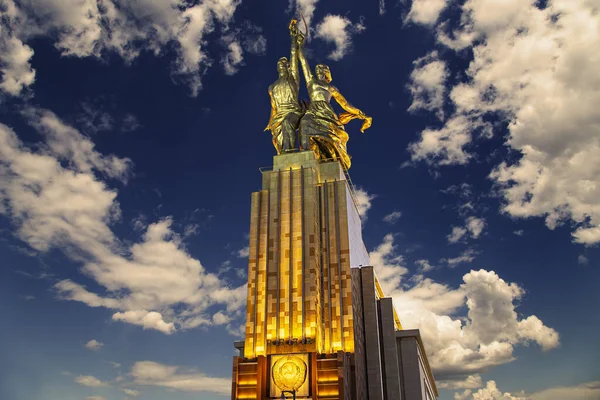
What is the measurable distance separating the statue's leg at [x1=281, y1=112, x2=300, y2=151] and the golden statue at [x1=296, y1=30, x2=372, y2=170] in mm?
722

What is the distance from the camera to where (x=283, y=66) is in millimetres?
59750

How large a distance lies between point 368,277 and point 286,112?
18.8 metres

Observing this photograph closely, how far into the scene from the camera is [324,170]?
179ft

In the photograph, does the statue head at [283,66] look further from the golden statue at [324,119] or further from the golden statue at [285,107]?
the golden statue at [324,119]

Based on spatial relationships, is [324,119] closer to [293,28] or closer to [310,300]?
[293,28]

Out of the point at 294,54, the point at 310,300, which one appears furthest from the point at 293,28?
the point at 310,300

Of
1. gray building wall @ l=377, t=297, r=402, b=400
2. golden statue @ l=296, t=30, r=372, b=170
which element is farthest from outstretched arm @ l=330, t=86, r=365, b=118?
gray building wall @ l=377, t=297, r=402, b=400

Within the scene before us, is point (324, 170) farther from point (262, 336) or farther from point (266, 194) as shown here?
point (262, 336)

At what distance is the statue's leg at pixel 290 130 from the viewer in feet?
185

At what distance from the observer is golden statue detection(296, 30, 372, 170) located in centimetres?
5688

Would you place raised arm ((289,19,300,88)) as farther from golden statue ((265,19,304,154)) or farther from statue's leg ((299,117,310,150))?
statue's leg ((299,117,310,150))

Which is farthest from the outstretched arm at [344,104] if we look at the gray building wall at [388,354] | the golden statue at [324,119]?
the gray building wall at [388,354]

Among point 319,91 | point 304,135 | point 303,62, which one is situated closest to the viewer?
point 304,135

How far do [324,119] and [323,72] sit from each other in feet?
22.0
